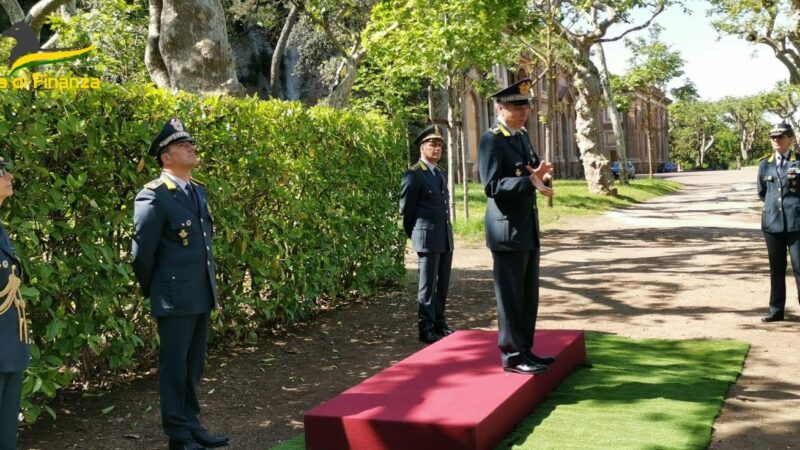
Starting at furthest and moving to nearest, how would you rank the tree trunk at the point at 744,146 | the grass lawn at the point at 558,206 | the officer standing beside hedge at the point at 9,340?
the tree trunk at the point at 744,146 < the grass lawn at the point at 558,206 < the officer standing beside hedge at the point at 9,340

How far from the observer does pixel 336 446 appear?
5102 mm

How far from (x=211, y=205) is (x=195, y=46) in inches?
154

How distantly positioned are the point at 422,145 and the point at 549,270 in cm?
575

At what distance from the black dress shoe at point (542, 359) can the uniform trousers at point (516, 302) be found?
21 mm

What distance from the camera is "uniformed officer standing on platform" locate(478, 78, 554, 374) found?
20.1ft

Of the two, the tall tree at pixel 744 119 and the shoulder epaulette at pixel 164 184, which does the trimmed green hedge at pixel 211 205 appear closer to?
the shoulder epaulette at pixel 164 184

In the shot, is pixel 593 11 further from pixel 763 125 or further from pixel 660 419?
pixel 763 125

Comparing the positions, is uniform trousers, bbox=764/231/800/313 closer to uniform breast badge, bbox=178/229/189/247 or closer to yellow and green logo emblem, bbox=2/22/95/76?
uniform breast badge, bbox=178/229/189/247

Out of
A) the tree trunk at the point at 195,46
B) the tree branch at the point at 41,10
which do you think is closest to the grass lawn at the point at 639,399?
the tree trunk at the point at 195,46

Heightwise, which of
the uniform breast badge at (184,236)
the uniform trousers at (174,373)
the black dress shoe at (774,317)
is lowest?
the black dress shoe at (774,317)

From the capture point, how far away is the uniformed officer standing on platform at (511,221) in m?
6.14

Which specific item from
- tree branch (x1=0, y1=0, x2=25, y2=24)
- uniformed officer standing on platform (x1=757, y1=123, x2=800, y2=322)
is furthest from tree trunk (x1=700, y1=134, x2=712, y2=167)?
uniformed officer standing on platform (x1=757, y1=123, x2=800, y2=322)

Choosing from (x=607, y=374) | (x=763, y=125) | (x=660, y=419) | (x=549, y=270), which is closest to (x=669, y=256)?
(x=549, y=270)

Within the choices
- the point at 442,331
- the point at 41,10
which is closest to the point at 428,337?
the point at 442,331
